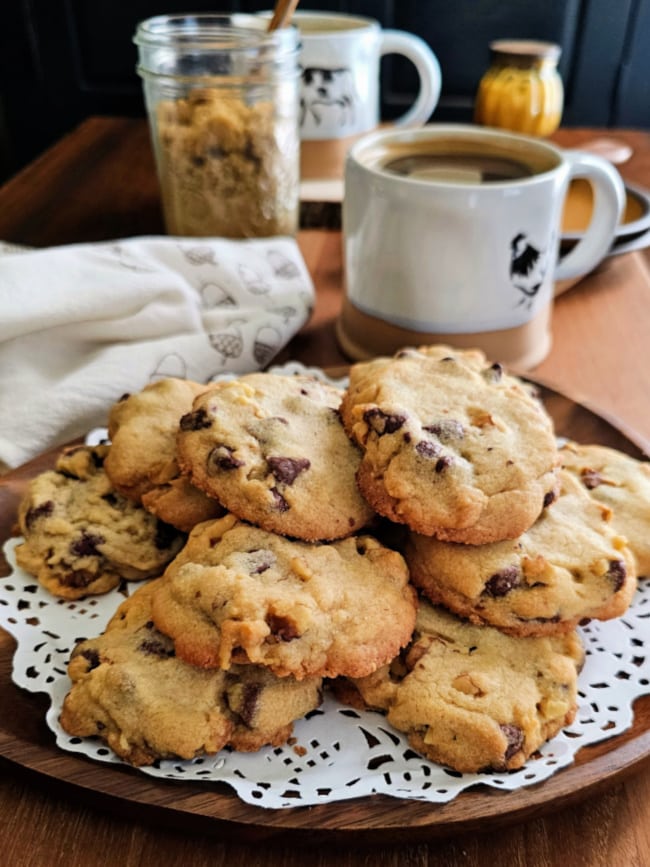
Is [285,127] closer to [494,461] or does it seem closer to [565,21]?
[494,461]

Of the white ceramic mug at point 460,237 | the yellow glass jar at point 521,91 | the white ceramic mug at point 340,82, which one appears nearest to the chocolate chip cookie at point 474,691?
the white ceramic mug at point 460,237

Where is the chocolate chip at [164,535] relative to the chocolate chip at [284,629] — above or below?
below

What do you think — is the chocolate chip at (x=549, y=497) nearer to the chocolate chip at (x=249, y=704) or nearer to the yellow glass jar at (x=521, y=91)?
the chocolate chip at (x=249, y=704)

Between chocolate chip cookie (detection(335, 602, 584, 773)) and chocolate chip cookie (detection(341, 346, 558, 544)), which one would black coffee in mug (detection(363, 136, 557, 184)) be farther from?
chocolate chip cookie (detection(335, 602, 584, 773))

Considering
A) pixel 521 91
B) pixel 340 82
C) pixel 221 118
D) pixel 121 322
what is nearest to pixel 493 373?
pixel 121 322

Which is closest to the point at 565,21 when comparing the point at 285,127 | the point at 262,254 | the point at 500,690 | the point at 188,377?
the point at 285,127

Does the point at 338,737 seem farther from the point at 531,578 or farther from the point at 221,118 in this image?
the point at 221,118
